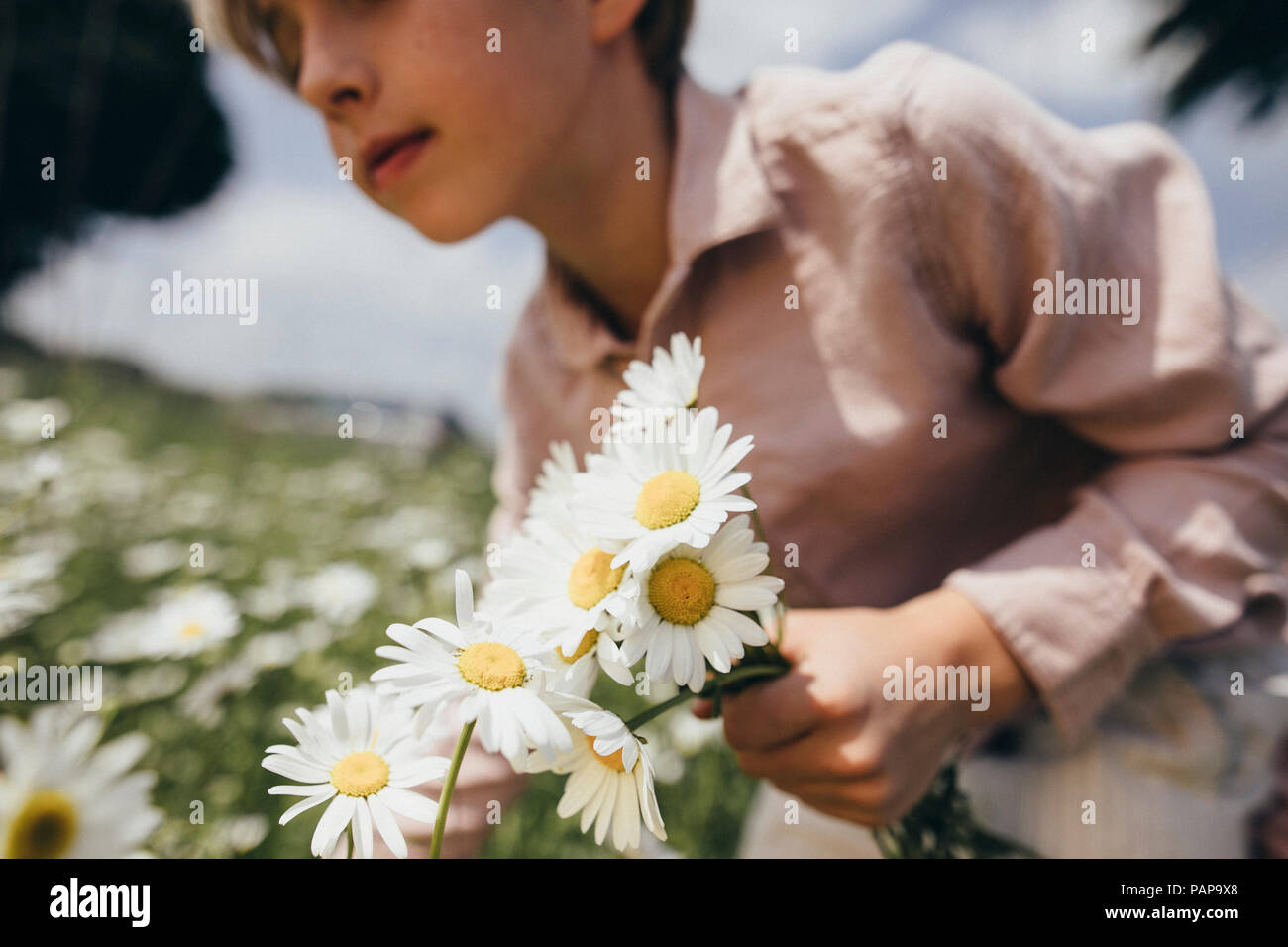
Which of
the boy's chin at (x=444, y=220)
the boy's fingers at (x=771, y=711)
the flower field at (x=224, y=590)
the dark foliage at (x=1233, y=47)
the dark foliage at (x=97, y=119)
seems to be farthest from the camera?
the dark foliage at (x=97, y=119)

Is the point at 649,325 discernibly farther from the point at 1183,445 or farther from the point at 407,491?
the point at 407,491

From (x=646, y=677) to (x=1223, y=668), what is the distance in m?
0.45

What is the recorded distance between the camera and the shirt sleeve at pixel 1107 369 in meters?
0.40

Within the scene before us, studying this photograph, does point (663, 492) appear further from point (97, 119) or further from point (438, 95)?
point (97, 119)

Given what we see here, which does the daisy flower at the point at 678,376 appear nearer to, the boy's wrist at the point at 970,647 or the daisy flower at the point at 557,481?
the daisy flower at the point at 557,481

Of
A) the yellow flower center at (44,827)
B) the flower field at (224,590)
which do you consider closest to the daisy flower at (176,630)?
the flower field at (224,590)

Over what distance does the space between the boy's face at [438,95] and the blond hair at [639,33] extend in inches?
3.3

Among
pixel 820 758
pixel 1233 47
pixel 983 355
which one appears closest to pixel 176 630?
pixel 820 758

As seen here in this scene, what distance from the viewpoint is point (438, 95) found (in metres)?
0.38

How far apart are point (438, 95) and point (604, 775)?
33 cm

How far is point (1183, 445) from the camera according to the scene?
44cm

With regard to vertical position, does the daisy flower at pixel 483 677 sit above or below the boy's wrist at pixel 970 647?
above
